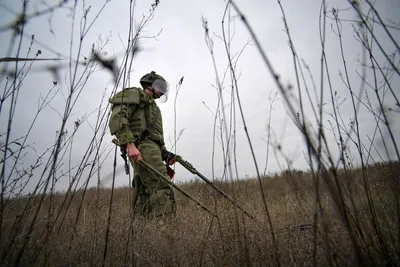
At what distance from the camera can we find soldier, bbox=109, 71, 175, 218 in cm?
263

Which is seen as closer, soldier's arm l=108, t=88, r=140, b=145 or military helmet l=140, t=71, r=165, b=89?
soldier's arm l=108, t=88, r=140, b=145

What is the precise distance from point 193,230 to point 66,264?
1.00 meters

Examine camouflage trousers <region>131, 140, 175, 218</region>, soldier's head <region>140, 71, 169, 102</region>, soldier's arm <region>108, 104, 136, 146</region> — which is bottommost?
camouflage trousers <region>131, 140, 175, 218</region>

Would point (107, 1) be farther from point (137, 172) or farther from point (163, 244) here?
point (137, 172)

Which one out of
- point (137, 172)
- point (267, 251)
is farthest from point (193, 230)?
point (137, 172)

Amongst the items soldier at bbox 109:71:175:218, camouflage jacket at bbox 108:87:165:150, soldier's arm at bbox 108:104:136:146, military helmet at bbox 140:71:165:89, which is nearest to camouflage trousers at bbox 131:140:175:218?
soldier at bbox 109:71:175:218

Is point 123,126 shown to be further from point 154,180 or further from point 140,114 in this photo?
point 154,180

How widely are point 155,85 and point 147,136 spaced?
0.78 metres

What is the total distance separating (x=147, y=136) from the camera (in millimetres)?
3010

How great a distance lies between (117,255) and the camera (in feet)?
4.59

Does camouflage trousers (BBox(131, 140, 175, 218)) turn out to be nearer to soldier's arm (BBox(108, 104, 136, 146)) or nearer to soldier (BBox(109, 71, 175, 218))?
soldier (BBox(109, 71, 175, 218))

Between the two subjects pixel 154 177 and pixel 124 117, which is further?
pixel 154 177

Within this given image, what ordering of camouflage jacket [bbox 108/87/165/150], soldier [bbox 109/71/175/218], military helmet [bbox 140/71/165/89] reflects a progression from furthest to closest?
military helmet [bbox 140/71/165/89] → camouflage jacket [bbox 108/87/165/150] → soldier [bbox 109/71/175/218]

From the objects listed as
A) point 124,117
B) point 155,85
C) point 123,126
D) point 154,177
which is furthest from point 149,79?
point 154,177
